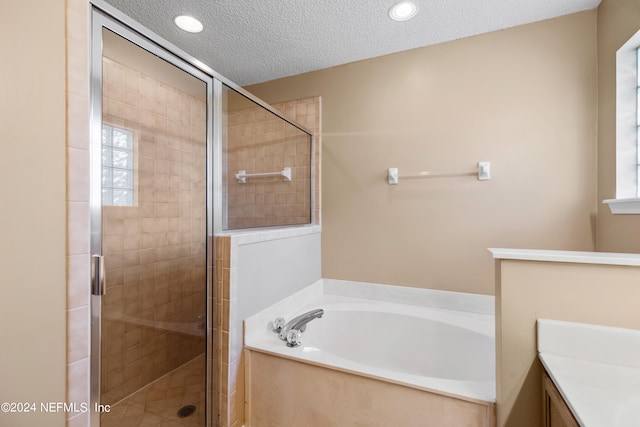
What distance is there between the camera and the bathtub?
1.47 metres

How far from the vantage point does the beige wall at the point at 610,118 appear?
1276 millimetres

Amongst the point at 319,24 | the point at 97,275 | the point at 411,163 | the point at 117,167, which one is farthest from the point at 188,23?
the point at 411,163

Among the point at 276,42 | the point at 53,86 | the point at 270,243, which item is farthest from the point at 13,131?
the point at 276,42

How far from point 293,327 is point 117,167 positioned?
1.18 meters

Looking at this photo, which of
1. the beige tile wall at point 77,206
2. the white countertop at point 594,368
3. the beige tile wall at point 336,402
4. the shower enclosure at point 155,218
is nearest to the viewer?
the white countertop at point 594,368

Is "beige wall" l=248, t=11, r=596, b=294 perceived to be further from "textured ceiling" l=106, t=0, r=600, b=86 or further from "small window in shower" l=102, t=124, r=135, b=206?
"small window in shower" l=102, t=124, r=135, b=206

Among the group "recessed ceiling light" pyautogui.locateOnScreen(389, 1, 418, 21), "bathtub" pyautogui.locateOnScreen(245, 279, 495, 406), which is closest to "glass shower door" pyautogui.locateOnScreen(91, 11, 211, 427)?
"bathtub" pyautogui.locateOnScreen(245, 279, 495, 406)

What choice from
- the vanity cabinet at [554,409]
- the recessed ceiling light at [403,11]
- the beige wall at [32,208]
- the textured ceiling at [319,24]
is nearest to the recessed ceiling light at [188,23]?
the textured ceiling at [319,24]

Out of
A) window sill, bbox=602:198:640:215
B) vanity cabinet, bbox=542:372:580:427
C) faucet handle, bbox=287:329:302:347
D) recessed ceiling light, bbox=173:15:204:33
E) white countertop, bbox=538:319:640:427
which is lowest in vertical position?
faucet handle, bbox=287:329:302:347

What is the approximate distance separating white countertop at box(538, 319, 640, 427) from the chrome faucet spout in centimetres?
113

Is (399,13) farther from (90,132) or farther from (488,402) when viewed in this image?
(488,402)

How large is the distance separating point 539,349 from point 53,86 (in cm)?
177

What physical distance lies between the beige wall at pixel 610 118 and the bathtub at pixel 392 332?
729 millimetres

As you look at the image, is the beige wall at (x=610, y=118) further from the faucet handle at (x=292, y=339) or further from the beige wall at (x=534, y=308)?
the faucet handle at (x=292, y=339)
